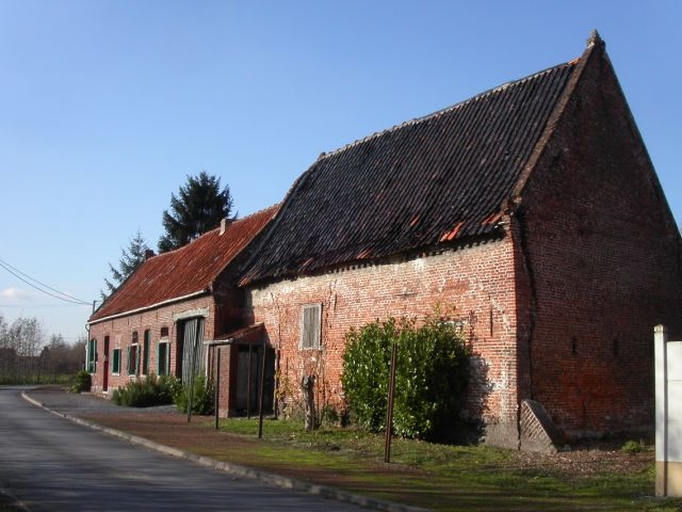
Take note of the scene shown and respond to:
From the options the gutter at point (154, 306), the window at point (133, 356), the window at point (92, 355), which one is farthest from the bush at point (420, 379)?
the window at point (92, 355)

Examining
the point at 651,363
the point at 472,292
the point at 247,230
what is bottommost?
the point at 651,363

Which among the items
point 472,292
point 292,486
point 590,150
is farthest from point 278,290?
point 292,486

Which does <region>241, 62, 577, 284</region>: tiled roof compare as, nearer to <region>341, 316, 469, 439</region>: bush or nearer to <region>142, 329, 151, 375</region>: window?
<region>341, 316, 469, 439</region>: bush

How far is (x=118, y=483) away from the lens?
425 inches

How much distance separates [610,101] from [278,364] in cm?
1156

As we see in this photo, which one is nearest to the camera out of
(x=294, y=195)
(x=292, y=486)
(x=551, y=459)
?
(x=292, y=486)

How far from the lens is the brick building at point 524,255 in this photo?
15.6 meters

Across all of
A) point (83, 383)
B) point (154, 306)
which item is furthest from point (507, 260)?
point (83, 383)

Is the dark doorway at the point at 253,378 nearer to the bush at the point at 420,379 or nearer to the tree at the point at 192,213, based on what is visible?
the bush at the point at 420,379

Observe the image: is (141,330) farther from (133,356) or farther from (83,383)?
(83,383)

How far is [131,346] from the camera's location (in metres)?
34.2

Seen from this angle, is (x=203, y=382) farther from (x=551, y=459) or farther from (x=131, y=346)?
(x=551, y=459)

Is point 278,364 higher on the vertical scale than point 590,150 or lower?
lower

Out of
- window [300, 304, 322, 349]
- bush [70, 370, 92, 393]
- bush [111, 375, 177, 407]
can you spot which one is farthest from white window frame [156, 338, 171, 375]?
bush [70, 370, 92, 393]
